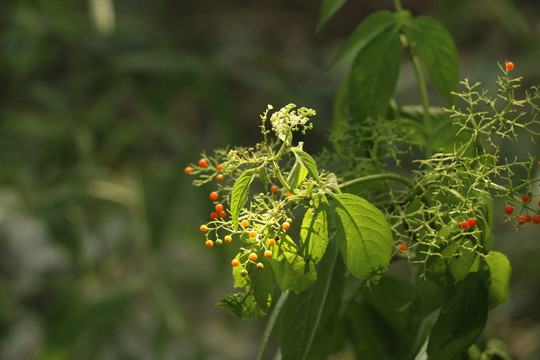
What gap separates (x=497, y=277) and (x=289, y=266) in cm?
12

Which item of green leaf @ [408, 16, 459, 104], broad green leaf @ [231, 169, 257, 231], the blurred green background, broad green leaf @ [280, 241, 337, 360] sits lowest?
broad green leaf @ [280, 241, 337, 360]

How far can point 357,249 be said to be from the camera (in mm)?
315

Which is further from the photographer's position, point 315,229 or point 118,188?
point 118,188

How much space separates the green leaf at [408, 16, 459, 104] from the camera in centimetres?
42

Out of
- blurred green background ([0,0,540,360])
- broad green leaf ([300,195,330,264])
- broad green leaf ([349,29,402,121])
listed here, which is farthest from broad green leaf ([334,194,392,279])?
blurred green background ([0,0,540,360])

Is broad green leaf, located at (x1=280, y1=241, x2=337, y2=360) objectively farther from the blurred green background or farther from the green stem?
the blurred green background

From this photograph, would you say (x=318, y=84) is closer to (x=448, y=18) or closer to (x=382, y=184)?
(x=448, y=18)

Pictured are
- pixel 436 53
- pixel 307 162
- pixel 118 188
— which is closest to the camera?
pixel 307 162

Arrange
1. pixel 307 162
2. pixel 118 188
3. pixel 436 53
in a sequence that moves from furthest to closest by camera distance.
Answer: pixel 118 188 < pixel 436 53 < pixel 307 162

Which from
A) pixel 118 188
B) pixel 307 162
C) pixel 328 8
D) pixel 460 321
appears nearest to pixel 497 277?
pixel 460 321

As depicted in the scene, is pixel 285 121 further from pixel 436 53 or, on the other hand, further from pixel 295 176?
pixel 436 53

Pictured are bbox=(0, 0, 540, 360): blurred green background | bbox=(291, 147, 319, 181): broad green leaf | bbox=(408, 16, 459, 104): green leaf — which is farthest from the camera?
bbox=(0, 0, 540, 360): blurred green background

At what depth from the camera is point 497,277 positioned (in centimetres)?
33

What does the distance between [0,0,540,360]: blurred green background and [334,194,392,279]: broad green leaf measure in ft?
1.96
